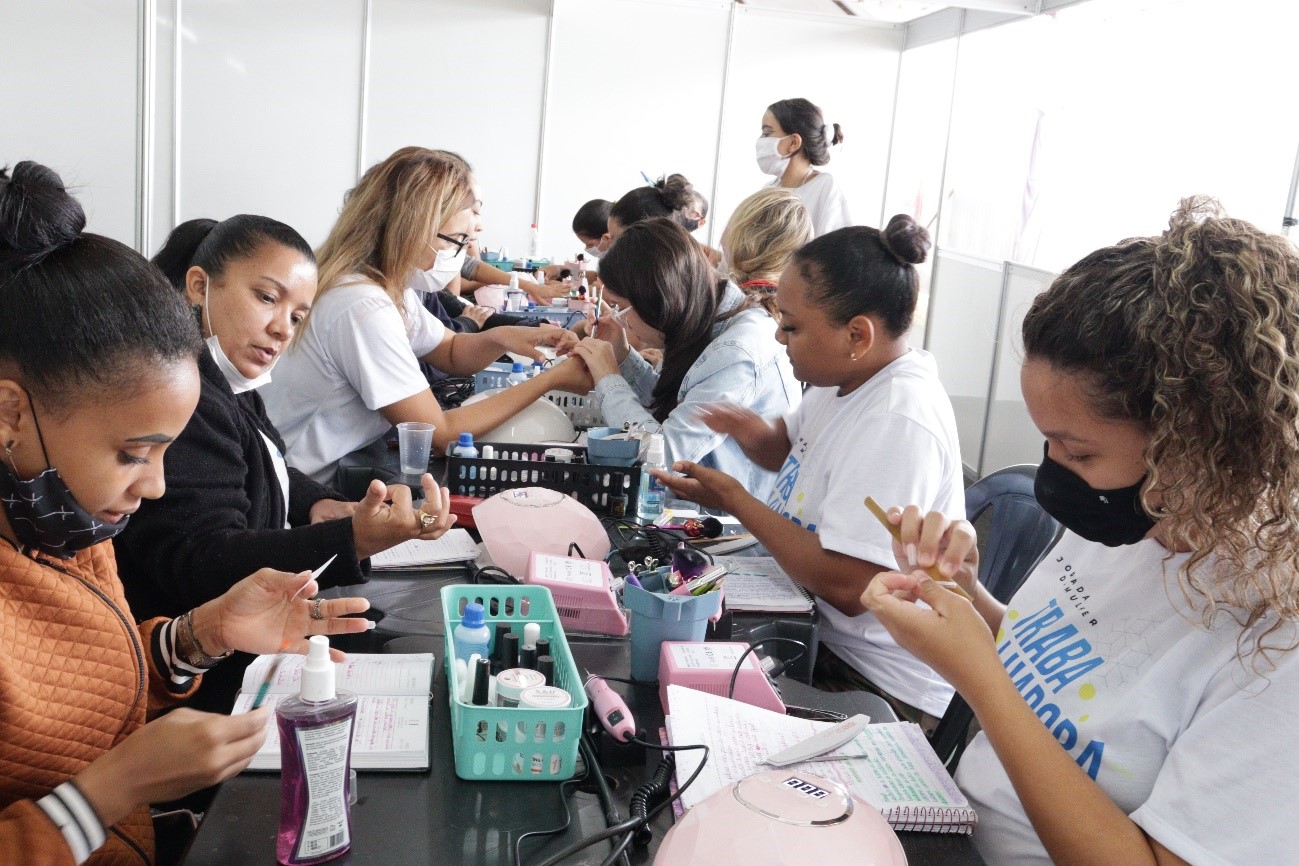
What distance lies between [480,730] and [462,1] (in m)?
7.11

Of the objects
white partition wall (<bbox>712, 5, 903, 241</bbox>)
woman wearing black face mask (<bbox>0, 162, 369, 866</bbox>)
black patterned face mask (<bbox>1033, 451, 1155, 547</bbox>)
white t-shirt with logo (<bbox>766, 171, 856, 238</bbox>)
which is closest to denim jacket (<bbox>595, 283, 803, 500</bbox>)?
black patterned face mask (<bbox>1033, 451, 1155, 547</bbox>)

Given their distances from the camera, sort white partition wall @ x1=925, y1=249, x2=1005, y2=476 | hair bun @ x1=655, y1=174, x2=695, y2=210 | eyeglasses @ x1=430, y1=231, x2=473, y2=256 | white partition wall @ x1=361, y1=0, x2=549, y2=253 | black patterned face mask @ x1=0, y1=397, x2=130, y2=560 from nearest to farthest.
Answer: black patterned face mask @ x1=0, y1=397, x2=130, y2=560, eyeglasses @ x1=430, y1=231, x2=473, y2=256, hair bun @ x1=655, y1=174, x2=695, y2=210, white partition wall @ x1=925, y1=249, x2=1005, y2=476, white partition wall @ x1=361, y1=0, x2=549, y2=253

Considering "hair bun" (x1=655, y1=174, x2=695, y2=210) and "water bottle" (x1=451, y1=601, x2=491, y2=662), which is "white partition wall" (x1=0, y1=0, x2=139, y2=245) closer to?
"hair bun" (x1=655, y1=174, x2=695, y2=210)

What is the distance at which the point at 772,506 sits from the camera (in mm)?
2299

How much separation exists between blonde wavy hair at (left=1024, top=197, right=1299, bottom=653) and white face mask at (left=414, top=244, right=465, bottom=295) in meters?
2.30

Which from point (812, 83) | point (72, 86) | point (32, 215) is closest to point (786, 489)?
point (32, 215)

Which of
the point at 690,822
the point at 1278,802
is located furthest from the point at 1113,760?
the point at 690,822

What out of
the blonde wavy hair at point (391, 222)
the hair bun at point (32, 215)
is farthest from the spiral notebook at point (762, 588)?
the blonde wavy hair at point (391, 222)

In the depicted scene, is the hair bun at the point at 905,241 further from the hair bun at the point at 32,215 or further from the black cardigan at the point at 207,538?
the hair bun at the point at 32,215

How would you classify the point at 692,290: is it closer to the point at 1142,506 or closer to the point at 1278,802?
the point at 1142,506

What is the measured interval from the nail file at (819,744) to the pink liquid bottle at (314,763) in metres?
0.50

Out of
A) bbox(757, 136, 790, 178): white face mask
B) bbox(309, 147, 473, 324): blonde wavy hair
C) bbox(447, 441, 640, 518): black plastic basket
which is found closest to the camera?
bbox(447, 441, 640, 518): black plastic basket

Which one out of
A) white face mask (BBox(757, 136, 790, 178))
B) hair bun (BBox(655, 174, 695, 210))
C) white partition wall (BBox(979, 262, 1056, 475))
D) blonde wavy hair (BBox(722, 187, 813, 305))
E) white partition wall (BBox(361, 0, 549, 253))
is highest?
white partition wall (BBox(361, 0, 549, 253))

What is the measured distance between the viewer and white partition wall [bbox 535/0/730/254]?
753 centimetres
